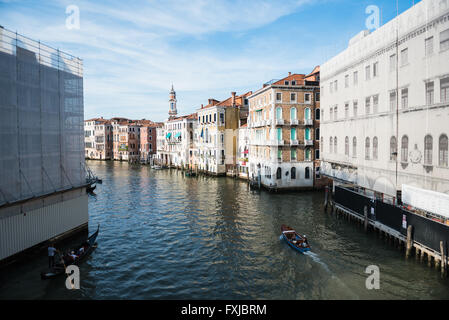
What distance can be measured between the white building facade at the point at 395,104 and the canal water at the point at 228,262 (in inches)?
159

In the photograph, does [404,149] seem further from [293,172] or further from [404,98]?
[293,172]

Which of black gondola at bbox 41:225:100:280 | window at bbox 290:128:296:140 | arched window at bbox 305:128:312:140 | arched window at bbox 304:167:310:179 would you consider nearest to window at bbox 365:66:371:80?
window at bbox 290:128:296:140

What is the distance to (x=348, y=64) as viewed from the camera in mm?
23562

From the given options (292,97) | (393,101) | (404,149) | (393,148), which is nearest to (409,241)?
(404,149)

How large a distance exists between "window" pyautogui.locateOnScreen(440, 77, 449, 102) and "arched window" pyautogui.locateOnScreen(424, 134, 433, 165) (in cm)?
191

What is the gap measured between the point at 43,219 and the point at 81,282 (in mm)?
4369

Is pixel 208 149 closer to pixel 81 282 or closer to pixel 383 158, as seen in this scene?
pixel 383 158

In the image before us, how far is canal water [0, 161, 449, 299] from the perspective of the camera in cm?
1240

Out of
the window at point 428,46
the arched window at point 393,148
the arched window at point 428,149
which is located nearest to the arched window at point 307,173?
the arched window at point 393,148

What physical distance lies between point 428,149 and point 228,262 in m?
11.3

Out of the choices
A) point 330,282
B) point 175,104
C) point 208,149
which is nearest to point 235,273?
point 330,282

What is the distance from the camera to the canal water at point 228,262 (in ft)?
40.7

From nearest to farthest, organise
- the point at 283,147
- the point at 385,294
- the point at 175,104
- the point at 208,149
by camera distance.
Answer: the point at 385,294, the point at 283,147, the point at 208,149, the point at 175,104

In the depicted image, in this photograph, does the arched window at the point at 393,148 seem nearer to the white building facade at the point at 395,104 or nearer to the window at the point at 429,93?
the white building facade at the point at 395,104
